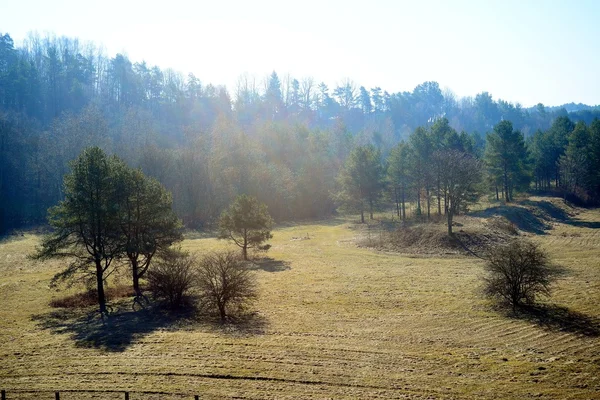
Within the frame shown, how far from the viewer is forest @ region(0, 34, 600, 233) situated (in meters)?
72.2

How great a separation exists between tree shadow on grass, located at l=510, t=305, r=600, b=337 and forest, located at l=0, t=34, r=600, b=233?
28.4 metres

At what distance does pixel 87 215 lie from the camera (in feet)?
102

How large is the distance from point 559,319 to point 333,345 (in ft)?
43.7

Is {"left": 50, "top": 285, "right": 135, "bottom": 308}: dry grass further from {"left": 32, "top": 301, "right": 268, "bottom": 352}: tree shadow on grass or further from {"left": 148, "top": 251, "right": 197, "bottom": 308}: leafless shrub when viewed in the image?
{"left": 148, "top": 251, "right": 197, "bottom": 308}: leafless shrub

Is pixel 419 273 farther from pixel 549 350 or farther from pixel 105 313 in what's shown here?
pixel 105 313

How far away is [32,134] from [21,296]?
6551 cm

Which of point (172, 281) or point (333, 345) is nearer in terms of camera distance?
point (333, 345)

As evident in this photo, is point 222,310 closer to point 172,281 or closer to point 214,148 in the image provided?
point 172,281

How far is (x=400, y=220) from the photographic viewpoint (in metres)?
71.6

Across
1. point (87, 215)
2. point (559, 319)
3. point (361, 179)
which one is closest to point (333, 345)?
point (559, 319)

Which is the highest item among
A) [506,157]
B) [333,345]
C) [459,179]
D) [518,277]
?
[506,157]

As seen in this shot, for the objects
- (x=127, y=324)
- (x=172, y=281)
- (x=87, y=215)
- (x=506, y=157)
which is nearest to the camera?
(x=127, y=324)

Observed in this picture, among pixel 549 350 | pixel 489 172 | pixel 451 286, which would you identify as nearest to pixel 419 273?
pixel 451 286

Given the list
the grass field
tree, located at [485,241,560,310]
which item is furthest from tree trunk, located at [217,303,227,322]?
tree, located at [485,241,560,310]
